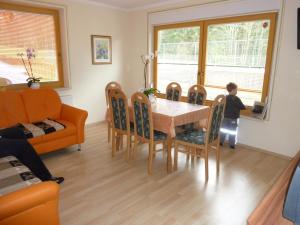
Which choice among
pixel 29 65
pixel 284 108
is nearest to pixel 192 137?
pixel 284 108

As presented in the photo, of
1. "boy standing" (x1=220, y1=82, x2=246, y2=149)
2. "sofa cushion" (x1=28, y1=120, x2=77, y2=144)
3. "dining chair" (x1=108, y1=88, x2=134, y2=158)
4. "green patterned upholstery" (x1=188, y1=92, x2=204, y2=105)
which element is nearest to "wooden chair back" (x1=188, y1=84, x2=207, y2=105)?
"green patterned upholstery" (x1=188, y1=92, x2=204, y2=105)

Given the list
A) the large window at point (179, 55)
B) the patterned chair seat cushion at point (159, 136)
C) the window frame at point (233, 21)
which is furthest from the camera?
the large window at point (179, 55)

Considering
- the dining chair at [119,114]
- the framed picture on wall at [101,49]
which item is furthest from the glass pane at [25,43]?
the dining chair at [119,114]

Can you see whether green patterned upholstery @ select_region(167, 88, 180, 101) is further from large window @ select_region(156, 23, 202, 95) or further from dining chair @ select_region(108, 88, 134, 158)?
dining chair @ select_region(108, 88, 134, 158)

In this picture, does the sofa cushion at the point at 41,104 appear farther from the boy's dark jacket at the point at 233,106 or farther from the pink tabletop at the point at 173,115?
the boy's dark jacket at the point at 233,106

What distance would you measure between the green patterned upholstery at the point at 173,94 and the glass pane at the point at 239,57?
2.42 feet

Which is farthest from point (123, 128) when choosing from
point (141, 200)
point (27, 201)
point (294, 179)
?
point (294, 179)

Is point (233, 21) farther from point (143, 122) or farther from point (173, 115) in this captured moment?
point (143, 122)

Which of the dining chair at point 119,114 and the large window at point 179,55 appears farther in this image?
the large window at point 179,55

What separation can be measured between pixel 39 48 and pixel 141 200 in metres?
3.34

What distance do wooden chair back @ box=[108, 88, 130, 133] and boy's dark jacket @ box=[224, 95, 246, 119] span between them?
1.63 metres

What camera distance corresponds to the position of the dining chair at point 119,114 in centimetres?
305

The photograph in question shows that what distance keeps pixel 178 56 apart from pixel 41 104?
2.74 meters

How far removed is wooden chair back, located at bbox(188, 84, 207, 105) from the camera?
359cm
